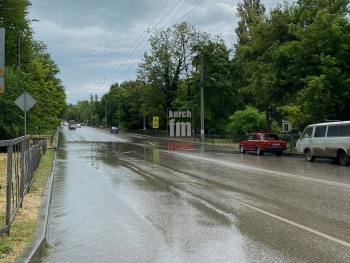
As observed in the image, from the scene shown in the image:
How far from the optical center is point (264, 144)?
27.0m

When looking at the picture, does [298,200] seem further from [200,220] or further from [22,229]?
[22,229]

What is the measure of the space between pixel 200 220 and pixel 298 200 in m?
3.15

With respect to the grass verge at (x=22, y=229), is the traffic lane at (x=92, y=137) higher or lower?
higher

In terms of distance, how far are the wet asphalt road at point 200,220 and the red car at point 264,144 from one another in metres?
13.4

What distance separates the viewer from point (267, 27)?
100 ft

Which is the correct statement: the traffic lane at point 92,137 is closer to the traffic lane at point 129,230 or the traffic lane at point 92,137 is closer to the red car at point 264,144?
the red car at point 264,144

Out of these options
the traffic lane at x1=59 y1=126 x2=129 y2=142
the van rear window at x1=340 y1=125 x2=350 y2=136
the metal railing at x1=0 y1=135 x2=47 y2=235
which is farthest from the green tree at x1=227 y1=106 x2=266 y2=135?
the metal railing at x1=0 y1=135 x2=47 y2=235

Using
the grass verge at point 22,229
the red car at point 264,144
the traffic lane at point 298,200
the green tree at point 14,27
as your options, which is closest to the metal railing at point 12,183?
the grass verge at point 22,229

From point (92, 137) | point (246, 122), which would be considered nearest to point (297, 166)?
point (246, 122)

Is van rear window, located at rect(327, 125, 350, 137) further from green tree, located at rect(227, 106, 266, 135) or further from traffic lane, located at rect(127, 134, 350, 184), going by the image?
green tree, located at rect(227, 106, 266, 135)

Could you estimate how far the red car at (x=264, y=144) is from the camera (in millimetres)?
26703

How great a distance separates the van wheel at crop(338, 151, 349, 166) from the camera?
19219 mm

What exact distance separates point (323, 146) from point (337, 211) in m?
13.3

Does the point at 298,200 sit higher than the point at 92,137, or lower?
lower
